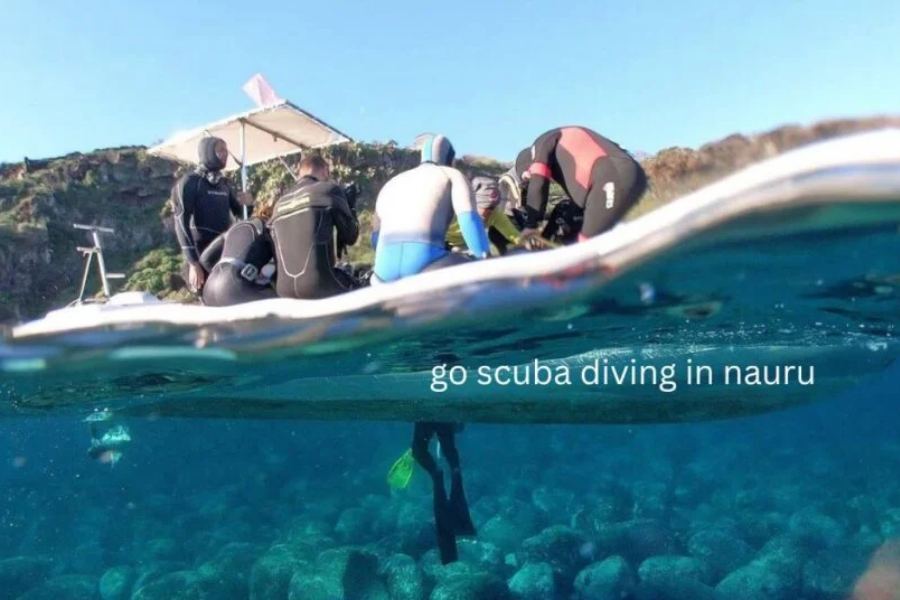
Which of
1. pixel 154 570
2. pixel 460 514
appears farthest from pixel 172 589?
pixel 460 514

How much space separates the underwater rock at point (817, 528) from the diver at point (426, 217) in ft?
33.0


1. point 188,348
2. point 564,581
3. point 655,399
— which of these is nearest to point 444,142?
point 188,348

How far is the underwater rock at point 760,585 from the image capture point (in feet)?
33.4

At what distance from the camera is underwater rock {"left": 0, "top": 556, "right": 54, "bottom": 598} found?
570 inches

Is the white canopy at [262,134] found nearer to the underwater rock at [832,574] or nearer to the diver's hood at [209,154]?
the diver's hood at [209,154]

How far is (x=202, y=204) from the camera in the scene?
23.7ft

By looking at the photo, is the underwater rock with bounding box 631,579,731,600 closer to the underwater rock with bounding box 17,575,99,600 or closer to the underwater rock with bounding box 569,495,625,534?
the underwater rock with bounding box 569,495,625,534

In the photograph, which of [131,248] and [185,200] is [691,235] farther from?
[131,248]

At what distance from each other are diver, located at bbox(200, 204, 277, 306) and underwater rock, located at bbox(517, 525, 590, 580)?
7642 millimetres

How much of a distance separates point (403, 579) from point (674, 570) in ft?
14.4

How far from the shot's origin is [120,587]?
13.5 metres

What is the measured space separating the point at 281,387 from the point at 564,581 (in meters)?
5.86

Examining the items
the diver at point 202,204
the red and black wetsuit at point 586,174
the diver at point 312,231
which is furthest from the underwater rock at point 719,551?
the diver at point 202,204

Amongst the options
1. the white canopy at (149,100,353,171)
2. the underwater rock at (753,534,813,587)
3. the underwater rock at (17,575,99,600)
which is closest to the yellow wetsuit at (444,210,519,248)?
the white canopy at (149,100,353,171)
